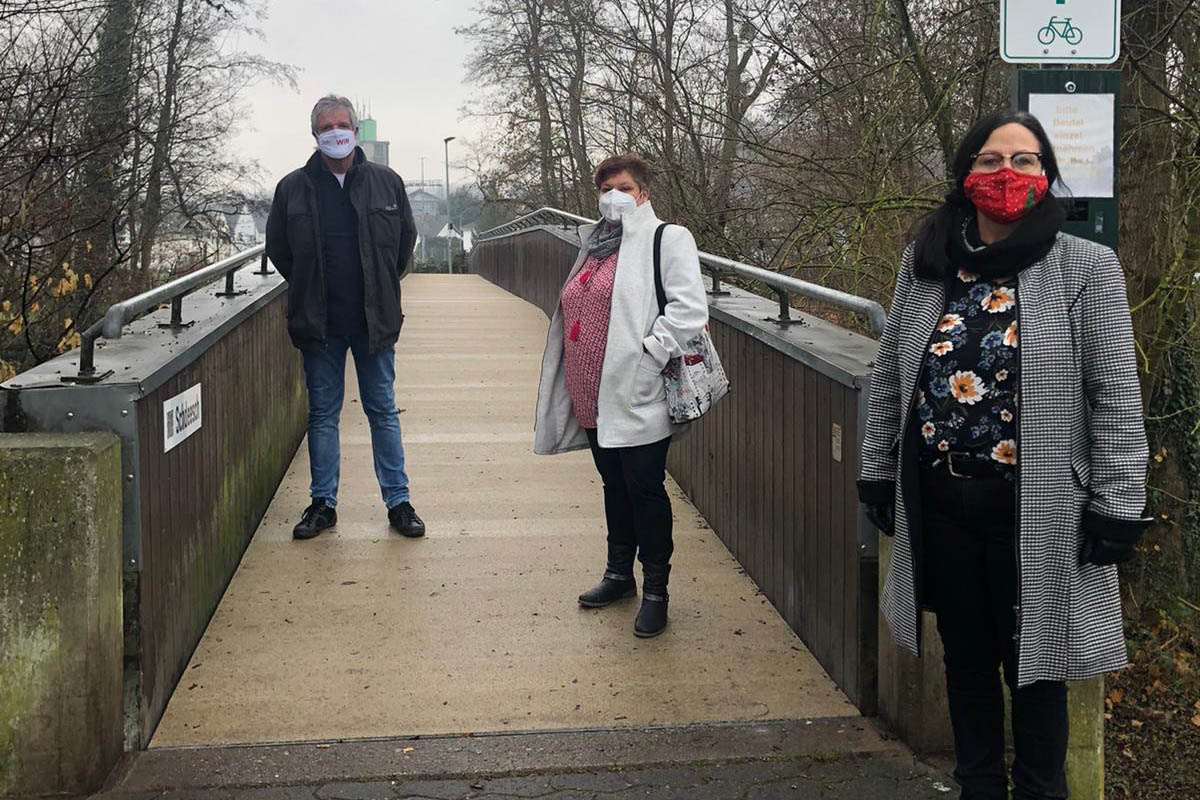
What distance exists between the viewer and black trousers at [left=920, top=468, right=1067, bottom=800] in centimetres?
312

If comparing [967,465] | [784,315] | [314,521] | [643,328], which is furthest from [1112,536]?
[314,521]

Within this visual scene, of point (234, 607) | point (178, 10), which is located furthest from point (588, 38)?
point (234, 607)

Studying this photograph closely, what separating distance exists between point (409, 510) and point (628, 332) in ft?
6.64

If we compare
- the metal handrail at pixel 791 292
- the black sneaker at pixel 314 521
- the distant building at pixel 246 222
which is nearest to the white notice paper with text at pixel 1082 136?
the metal handrail at pixel 791 292

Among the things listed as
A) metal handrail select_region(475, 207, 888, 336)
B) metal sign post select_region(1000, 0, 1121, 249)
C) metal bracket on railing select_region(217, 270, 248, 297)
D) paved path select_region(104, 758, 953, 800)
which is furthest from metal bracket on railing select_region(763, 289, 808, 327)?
metal bracket on railing select_region(217, 270, 248, 297)

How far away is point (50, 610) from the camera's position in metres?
3.72

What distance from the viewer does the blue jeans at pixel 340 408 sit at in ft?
20.4

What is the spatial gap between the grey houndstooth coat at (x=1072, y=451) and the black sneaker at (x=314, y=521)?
13.1 feet

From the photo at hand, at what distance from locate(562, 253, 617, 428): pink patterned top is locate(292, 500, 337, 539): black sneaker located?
1.80m

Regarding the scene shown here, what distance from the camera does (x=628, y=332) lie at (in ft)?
16.1

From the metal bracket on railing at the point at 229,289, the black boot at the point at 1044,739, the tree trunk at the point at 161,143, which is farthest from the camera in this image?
the tree trunk at the point at 161,143

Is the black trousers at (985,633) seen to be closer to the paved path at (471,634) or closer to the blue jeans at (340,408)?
the paved path at (471,634)

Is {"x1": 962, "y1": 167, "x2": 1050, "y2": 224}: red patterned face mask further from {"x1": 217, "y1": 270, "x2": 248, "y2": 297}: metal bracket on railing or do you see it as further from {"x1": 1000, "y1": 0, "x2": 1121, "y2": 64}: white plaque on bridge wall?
{"x1": 217, "y1": 270, "x2": 248, "y2": 297}: metal bracket on railing

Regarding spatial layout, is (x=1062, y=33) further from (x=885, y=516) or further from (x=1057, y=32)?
(x=885, y=516)
